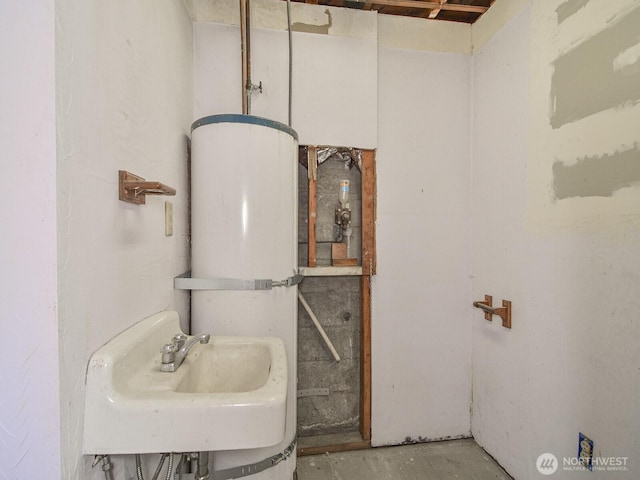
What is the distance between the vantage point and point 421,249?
5.65ft

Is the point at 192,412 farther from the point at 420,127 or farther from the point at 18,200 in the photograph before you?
the point at 420,127

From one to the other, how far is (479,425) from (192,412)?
5.50 ft

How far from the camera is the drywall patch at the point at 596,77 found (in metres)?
0.97

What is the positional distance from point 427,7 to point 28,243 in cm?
196

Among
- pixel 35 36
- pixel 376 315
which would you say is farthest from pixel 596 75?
pixel 35 36

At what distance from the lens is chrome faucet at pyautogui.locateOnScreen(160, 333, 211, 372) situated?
0.84 metres

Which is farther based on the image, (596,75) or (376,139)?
(376,139)

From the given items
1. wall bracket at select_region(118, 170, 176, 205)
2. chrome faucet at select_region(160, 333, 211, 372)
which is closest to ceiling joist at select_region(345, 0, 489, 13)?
wall bracket at select_region(118, 170, 176, 205)

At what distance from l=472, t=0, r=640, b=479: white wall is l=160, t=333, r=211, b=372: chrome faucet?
52.9 inches

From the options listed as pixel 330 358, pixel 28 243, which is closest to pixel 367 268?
pixel 330 358

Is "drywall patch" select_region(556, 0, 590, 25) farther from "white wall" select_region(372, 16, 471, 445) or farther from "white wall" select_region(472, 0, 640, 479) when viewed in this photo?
"white wall" select_region(372, 16, 471, 445)

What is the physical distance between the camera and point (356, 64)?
5.34 feet

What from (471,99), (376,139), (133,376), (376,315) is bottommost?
(376,315)

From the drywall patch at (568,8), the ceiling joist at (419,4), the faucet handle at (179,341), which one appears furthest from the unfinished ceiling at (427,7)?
the faucet handle at (179,341)
